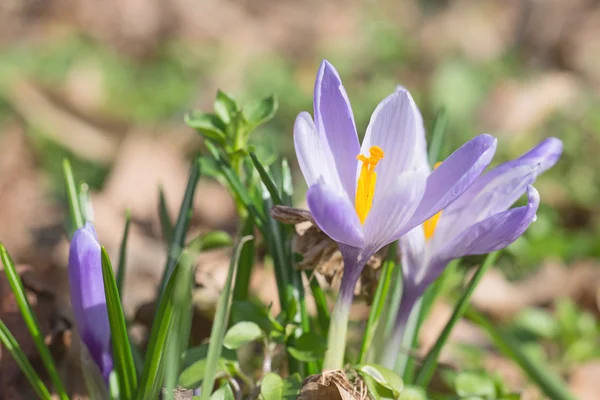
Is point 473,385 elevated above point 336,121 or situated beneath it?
situated beneath

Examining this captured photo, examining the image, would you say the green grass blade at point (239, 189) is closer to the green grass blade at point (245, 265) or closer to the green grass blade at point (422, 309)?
the green grass blade at point (245, 265)

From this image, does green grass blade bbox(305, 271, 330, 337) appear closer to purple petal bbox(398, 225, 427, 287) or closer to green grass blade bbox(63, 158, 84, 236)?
purple petal bbox(398, 225, 427, 287)

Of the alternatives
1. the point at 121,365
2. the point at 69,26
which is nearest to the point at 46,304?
the point at 121,365

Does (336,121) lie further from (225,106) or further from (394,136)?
(225,106)

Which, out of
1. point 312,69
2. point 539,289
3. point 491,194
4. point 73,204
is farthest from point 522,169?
point 312,69

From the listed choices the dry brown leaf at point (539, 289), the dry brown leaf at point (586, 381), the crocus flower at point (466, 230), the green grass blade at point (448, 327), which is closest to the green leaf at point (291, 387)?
the crocus flower at point (466, 230)

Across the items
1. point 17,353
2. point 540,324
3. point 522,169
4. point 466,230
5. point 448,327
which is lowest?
point 540,324
